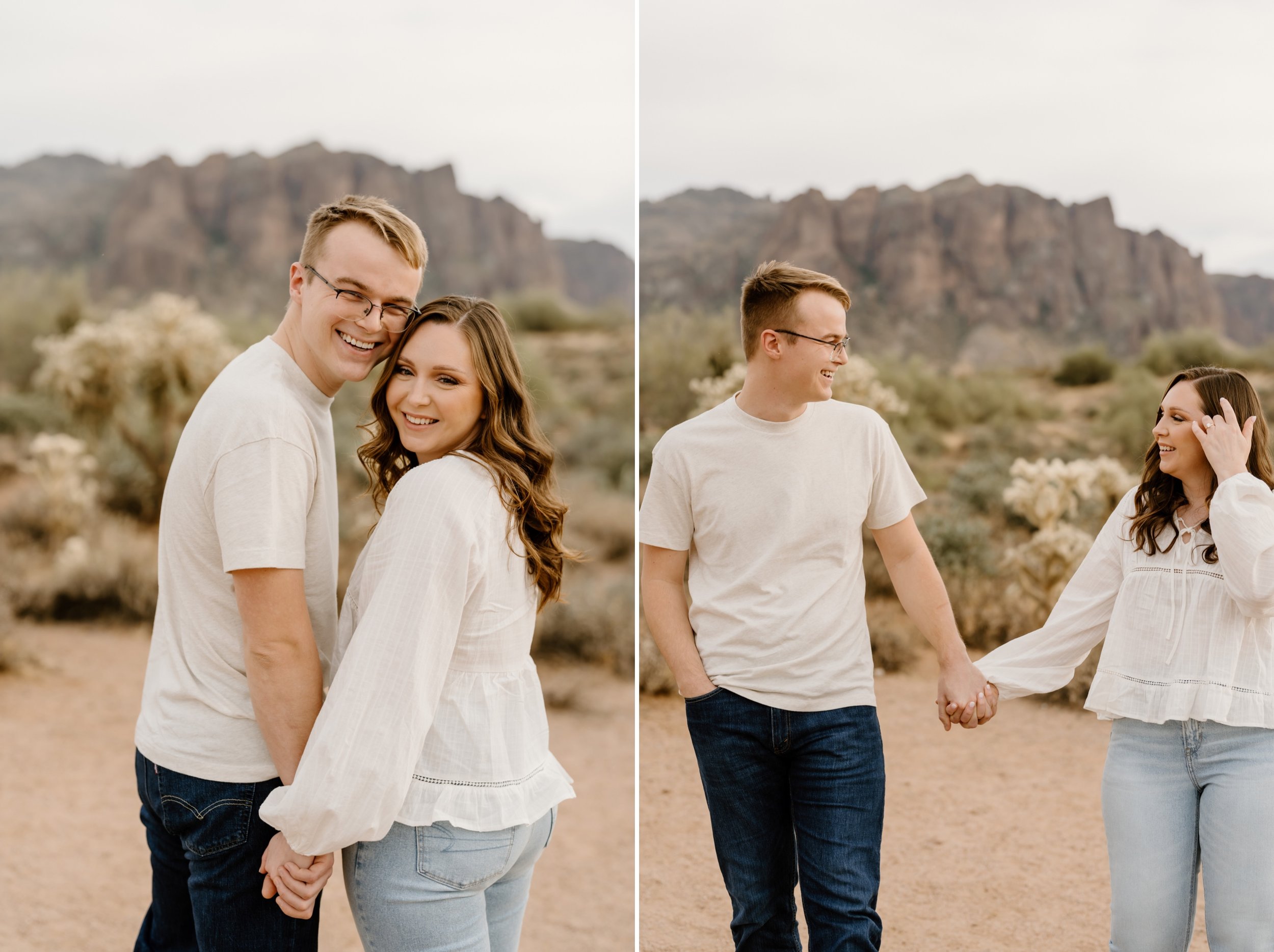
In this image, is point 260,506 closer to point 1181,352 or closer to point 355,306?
point 355,306

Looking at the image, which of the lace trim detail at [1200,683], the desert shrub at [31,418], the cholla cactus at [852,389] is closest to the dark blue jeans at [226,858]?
the lace trim detail at [1200,683]

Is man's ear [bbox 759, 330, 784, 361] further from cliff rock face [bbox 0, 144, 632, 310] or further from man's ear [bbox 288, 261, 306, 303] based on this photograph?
cliff rock face [bbox 0, 144, 632, 310]

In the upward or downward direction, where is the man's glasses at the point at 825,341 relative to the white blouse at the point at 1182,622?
upward

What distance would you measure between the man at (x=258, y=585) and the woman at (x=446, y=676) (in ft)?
0.25

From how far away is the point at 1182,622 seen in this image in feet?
7.36

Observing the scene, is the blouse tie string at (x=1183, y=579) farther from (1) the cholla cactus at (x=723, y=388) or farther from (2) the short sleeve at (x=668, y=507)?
(1) the cholla cactus at (x=723, y=388)

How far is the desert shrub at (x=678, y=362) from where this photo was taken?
1109cm

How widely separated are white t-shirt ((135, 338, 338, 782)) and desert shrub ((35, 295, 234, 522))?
885 cm

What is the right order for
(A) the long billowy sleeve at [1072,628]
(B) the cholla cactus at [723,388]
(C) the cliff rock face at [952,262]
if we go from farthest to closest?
(C) the cliff rock face at [952,262] → (B) the cholla cactus at [723,388] → (A) the long billowy sleeve at [1072,628]

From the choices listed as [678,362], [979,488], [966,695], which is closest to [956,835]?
[966,695]

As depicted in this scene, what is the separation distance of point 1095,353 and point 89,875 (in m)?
12.6

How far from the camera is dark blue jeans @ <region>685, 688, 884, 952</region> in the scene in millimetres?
2256

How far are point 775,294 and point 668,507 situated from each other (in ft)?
1.77

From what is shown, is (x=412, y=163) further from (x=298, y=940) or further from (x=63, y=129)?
(x=298, y=940)
